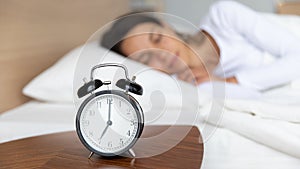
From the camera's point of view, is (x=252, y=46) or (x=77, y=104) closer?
(x=77, y=104)

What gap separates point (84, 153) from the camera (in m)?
0.69

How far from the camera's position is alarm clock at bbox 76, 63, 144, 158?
647 millimetres

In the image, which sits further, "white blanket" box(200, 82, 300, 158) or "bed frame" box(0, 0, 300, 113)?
"bed frame" box(0, 0, 300, 113)

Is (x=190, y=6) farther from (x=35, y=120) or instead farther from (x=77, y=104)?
(x=77, y=104)

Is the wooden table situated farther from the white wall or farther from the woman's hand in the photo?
the white wall

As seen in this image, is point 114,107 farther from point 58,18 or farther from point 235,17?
point 235,17

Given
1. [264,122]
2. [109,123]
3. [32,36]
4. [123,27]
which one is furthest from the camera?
[32,36]

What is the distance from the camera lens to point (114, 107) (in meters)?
0.65

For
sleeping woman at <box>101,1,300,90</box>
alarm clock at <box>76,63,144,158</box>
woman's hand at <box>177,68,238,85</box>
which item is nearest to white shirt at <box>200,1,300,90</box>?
sleeping woman at <box>101,1,300,90</box>

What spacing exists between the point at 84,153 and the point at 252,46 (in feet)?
4.01

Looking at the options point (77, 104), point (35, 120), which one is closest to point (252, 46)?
point (35, 120)

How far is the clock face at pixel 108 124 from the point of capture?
647 mm

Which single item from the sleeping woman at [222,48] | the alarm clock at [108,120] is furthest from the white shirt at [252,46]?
the alarm clock at [108,120]

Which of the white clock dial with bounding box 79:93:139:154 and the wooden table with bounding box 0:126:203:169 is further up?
the white clock dial with bounding box 79:93:139:154
